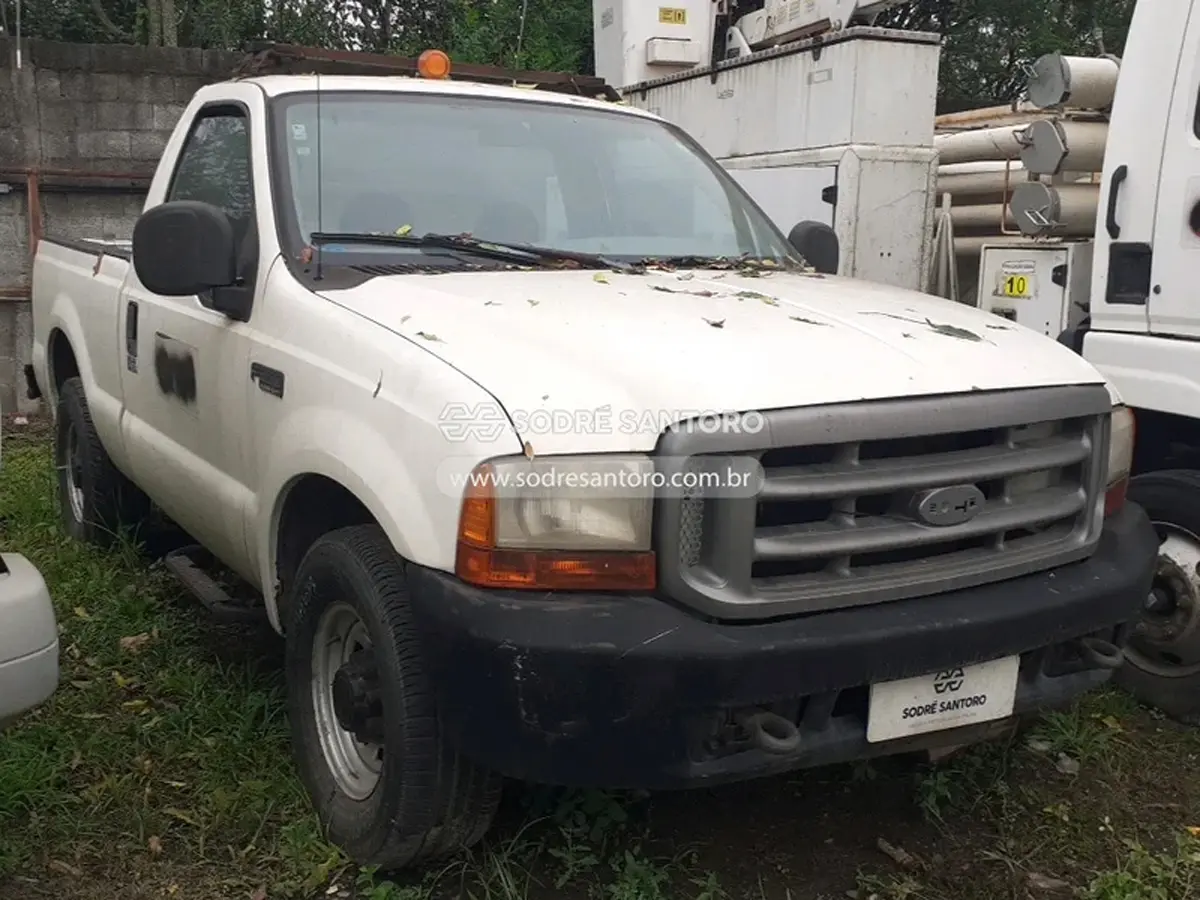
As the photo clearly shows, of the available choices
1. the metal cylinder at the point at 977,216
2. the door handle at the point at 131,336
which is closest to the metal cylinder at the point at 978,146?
the metal cylinder at the point at 977,216

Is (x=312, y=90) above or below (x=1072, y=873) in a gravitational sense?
above

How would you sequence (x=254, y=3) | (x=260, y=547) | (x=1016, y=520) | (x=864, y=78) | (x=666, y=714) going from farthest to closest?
(x=254, y=3) → (x=864, y=78) → (x=260, y=547) → (x=1016, y=520) → (x=666, y=714)

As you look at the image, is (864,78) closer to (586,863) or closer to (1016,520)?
(1016,520)

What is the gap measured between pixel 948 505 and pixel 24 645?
1915 millimetres

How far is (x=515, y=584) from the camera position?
2391mm

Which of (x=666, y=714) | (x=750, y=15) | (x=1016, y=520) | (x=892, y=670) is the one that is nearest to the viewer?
(x=666, y=714)

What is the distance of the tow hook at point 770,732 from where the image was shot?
7.95ft

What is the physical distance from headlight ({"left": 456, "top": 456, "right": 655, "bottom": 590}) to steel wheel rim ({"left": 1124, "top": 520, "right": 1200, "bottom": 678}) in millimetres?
2172

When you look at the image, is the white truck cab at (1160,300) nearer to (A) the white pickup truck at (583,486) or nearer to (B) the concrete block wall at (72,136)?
(A) the white pickup truck at (583,486)

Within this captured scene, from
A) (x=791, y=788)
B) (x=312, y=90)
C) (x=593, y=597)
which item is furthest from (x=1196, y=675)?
(x=312, y=90)

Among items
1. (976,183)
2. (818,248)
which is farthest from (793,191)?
(818,248)

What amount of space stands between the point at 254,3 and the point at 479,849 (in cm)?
1282

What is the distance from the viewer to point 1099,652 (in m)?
2.88

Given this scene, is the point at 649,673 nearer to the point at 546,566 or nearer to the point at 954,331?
the point at 546,566
